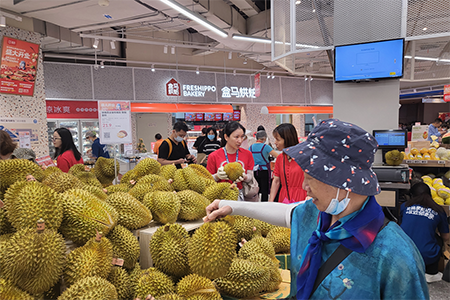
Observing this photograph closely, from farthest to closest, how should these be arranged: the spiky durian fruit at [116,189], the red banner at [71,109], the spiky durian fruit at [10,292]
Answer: the red banner at [71,109]
the spiky durian fruit at [116,189]
the spiky durian fruit at [10,292]

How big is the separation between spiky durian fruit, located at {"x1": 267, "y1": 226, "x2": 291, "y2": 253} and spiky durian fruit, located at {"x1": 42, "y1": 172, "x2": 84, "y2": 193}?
1022mm

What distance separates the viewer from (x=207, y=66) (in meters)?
11.4

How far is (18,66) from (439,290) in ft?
22.5

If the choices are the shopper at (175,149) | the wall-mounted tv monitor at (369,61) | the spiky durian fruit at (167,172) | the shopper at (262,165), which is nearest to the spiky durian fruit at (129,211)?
the spiky durian fruit at (167,172)

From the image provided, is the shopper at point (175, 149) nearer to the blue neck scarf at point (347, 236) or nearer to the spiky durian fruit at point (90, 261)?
the spiky durian fruit at point (90, 261)

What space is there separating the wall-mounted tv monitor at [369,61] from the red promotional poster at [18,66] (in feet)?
17.1

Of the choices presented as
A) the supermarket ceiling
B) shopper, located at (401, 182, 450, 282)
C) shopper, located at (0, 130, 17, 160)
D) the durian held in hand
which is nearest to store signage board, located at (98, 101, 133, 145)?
Answer: shopper, located at (0, 130, 17, 160)

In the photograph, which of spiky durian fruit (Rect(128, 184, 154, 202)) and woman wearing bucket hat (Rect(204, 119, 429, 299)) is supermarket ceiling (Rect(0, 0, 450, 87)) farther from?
spiky durian fruit (Rect(128, 184, 154, 202))

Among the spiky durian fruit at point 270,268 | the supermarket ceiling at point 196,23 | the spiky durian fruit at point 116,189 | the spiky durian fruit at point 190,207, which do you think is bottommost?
the spiky durian fruit at point 270,268

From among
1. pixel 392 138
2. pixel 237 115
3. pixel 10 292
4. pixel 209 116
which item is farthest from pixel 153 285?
pixel 237 115

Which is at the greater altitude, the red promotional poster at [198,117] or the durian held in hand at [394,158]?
the red promotional poster at [198,117]

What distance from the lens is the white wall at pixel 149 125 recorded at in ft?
34.5

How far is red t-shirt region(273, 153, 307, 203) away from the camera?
2.84 meters

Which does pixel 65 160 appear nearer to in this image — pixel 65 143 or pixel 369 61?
pixel 65 143
